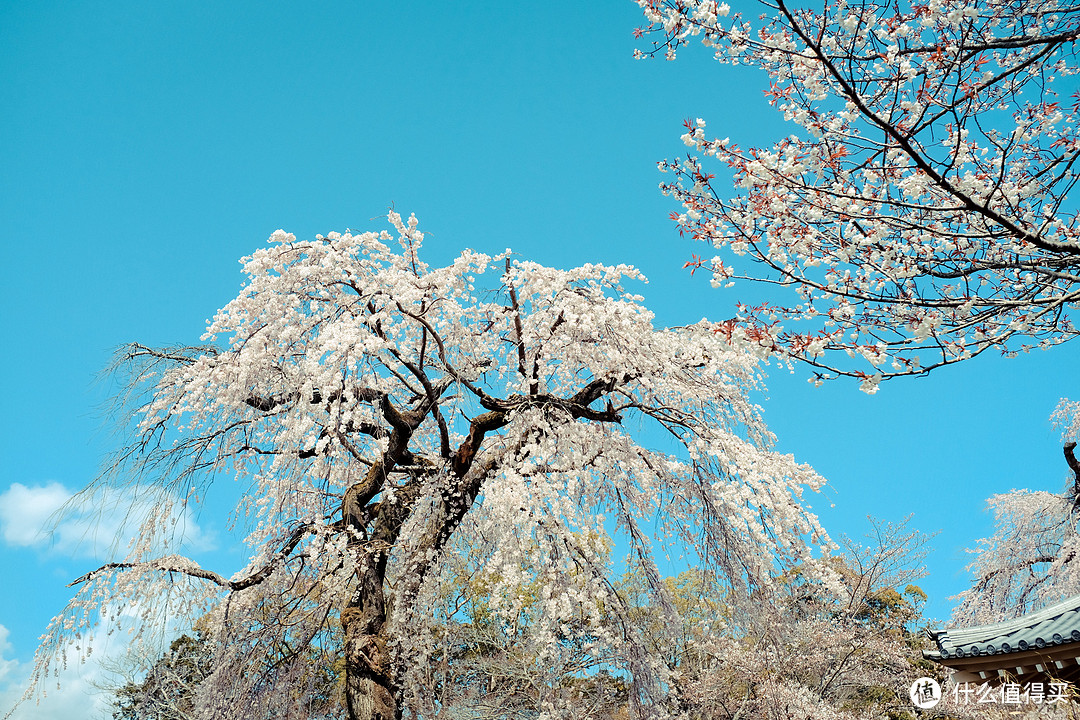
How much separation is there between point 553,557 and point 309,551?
2.50 meters

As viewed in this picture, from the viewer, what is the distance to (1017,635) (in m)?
5.79

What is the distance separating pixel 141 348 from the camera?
269 inches

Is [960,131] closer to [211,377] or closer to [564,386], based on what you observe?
[564,386]

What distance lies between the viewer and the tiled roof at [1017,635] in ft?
Answer: 17.5

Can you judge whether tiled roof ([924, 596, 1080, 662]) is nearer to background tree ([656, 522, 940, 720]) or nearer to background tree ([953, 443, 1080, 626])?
background tree ([656, 522, 940, 720])

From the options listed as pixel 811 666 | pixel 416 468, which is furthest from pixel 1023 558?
pixel 416 468

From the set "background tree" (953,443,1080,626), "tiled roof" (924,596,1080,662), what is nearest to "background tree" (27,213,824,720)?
"tiled roof" (924,596,1080,662)

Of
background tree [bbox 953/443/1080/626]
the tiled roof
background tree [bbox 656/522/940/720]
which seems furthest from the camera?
background tree [bbox 953/443/1080/626]

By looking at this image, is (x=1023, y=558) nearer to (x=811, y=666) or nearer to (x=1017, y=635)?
(x=811, y=666)

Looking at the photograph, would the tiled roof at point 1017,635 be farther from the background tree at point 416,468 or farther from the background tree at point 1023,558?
the background tree at point 1023,558

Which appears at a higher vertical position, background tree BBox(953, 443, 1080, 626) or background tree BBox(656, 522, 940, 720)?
background tree BBox(953, 443, 1080, 626)

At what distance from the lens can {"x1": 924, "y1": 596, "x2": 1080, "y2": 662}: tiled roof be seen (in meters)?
5.34

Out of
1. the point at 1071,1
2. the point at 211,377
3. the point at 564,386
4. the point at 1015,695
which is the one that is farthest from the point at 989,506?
the point at 211,377

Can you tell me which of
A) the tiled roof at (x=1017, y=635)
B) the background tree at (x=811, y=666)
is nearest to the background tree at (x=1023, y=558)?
the background tree at (x=811, y=666)
